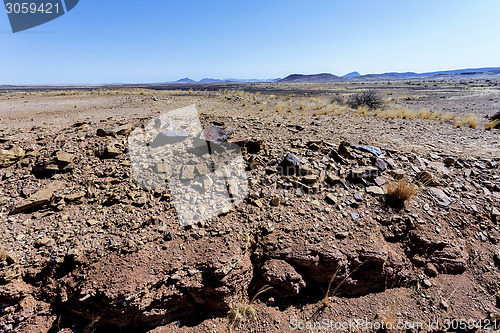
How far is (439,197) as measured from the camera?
4113 millimetres

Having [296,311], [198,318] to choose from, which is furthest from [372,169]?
[198,318]

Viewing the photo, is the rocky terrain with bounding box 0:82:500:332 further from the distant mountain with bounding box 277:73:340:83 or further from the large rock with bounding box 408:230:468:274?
the distant mountain with bounding box 277:73:340:83

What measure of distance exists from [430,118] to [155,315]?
13.2 metres

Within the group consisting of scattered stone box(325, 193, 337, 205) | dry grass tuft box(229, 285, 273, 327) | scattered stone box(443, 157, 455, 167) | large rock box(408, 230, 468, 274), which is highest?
scattered stone box(443, 157, 455, 167)

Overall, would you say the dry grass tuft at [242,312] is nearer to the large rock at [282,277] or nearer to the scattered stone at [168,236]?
the large rock at [282,277]

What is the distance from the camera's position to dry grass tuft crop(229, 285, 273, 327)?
285 centimetres

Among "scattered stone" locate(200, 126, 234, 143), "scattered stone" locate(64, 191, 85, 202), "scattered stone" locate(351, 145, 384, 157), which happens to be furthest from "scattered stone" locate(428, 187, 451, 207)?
"scattered stone" locate(64, 191, 85, 202)

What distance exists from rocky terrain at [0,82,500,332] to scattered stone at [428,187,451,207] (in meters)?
0.02

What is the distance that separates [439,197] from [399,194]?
0.92 m

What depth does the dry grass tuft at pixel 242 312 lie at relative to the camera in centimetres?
→ 285

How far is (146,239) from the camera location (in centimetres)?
294

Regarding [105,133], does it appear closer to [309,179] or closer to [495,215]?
[309,179]

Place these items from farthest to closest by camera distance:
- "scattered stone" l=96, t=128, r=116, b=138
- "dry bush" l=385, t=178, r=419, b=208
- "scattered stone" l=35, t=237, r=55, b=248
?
"scattered stone" l=96, t=128, r=116, b=138, "dry bush" l=385, t=178, r=419, b=208, "scattered stone" l=35, t=237, r=55, b=248

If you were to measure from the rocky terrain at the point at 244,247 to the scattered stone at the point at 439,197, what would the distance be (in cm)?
2
